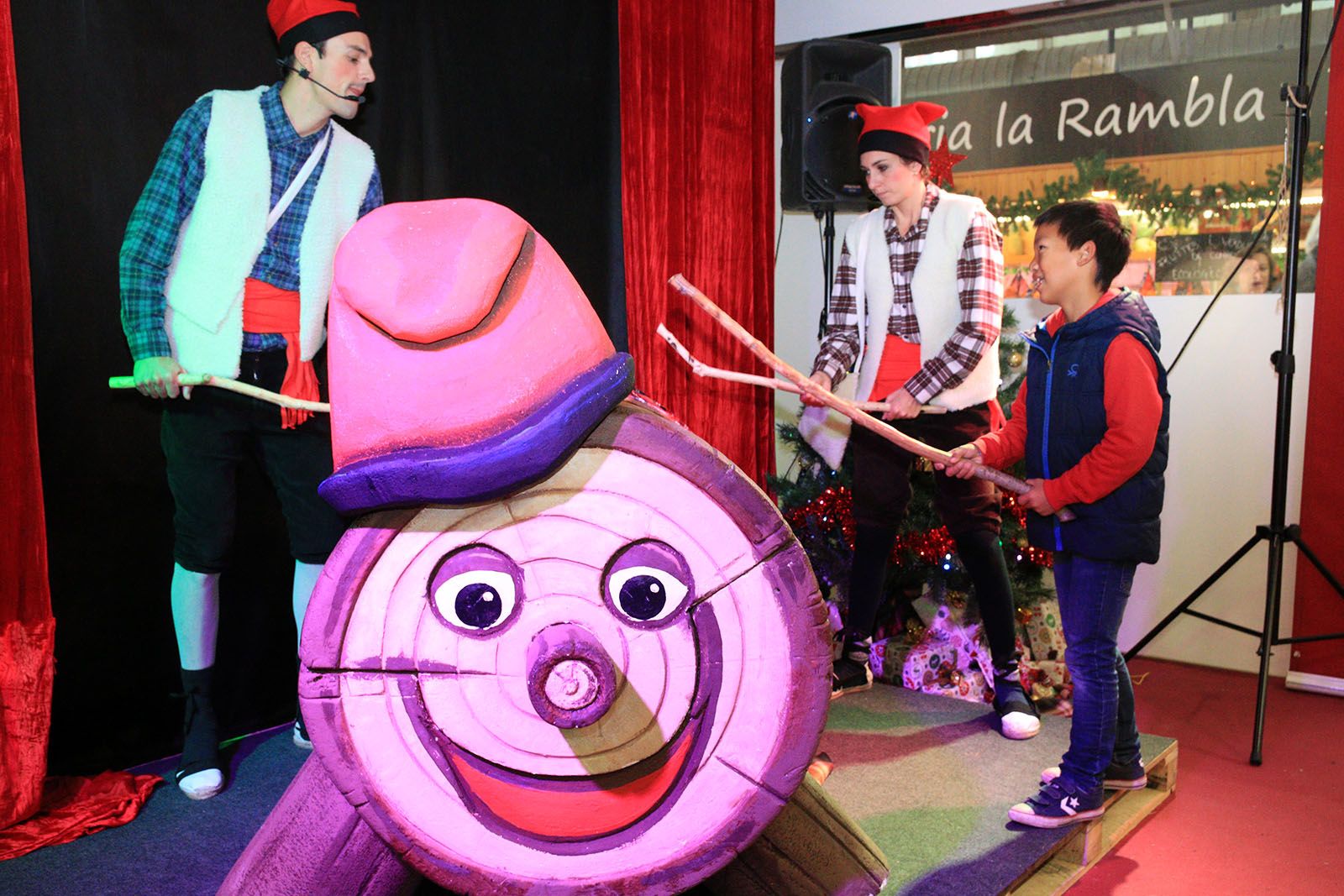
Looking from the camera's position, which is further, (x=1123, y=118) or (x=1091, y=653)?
(x=1123, y=118)

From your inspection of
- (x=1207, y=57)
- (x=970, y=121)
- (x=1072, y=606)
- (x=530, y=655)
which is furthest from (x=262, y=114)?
(x=1207, y=57)

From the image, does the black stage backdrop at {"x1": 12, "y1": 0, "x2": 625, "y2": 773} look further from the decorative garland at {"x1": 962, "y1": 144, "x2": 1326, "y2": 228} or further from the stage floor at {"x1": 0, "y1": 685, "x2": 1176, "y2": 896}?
the decorative garland at {"x1": 962, "y1": 144, "x2": 1326, "y2": 228}

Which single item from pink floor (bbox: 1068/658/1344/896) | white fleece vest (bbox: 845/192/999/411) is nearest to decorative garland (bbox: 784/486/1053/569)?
white fleece vest (bbox: 845/192/999/411)

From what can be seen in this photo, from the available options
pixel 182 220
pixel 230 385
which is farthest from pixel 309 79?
pixel 230 385

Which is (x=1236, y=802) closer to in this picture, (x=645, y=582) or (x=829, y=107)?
(x=645, y=582)

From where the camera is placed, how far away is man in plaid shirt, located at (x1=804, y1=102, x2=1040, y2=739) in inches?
111

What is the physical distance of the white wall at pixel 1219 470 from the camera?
3625mm

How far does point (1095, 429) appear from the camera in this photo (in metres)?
2.19

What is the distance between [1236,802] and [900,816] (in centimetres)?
97

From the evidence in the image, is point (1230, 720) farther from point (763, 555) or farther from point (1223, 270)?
point (763, 555)

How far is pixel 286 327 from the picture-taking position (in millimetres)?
2570

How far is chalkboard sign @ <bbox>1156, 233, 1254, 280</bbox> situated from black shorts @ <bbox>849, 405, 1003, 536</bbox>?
1.27 metres

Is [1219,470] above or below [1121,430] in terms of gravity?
below

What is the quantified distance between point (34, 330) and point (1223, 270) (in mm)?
3438
